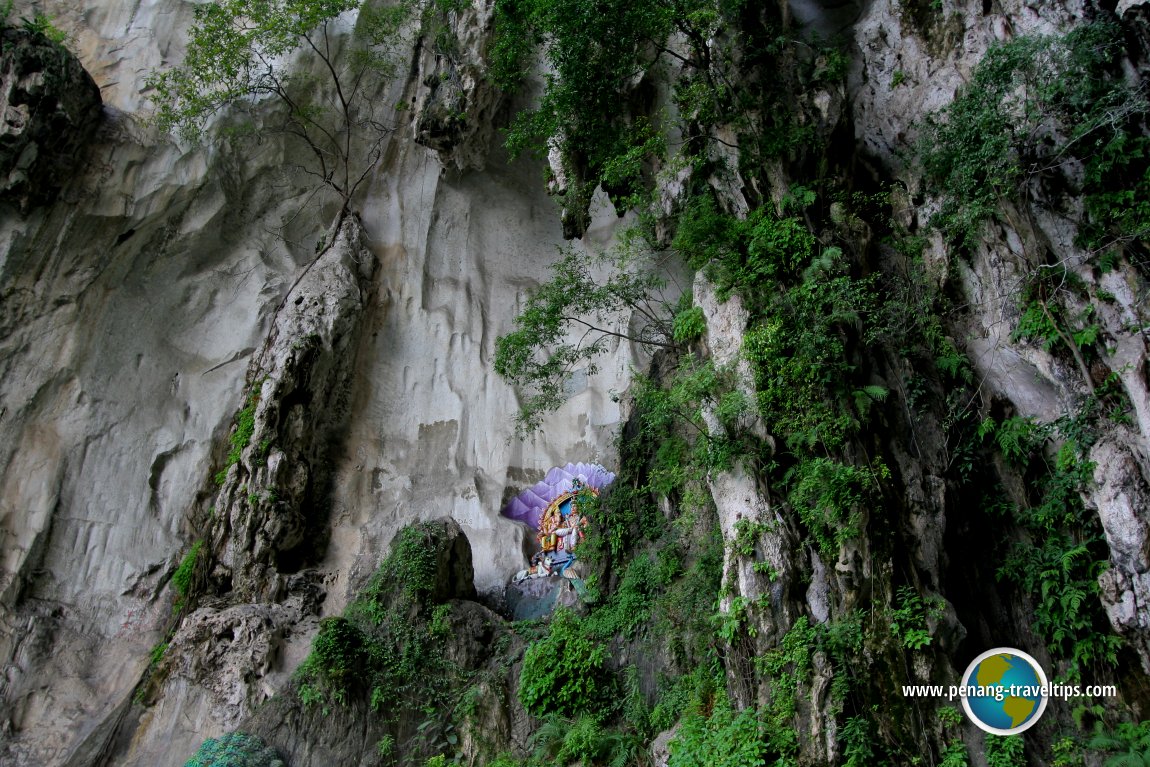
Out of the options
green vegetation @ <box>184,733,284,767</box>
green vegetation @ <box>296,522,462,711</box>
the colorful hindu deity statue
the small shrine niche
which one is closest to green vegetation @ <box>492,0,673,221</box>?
the small shrine niche

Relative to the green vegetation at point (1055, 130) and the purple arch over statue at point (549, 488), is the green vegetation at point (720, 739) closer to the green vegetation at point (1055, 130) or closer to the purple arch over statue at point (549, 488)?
the purple arch over statue at point (549, 488)

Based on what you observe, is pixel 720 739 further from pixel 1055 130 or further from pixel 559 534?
pixel 1055 130

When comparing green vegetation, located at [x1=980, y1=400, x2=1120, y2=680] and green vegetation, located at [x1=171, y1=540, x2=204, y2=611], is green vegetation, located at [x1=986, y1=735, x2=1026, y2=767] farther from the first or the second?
green vegetation, located at [x1=171, y1=540, x2=204, y2=611]

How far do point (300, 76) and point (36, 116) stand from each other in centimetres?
510

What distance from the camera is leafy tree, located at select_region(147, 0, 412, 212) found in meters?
14.8

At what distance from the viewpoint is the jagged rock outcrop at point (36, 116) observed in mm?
13117

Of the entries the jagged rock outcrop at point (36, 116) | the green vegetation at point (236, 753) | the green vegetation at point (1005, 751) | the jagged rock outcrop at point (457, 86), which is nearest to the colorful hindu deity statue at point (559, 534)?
the green vegetation at point (236, 753)

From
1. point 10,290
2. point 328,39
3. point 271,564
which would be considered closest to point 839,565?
point 271,564

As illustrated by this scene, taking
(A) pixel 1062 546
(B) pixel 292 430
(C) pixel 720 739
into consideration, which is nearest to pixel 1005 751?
(A) pixel 1062 546

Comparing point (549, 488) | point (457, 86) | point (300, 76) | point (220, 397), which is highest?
point (300, 76)

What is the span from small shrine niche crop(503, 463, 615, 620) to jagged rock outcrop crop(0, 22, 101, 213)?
1006cm

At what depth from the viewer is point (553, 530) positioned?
45.5ft

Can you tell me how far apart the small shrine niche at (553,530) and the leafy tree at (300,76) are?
748 centimetres

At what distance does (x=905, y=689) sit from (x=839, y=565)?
1.37 m
